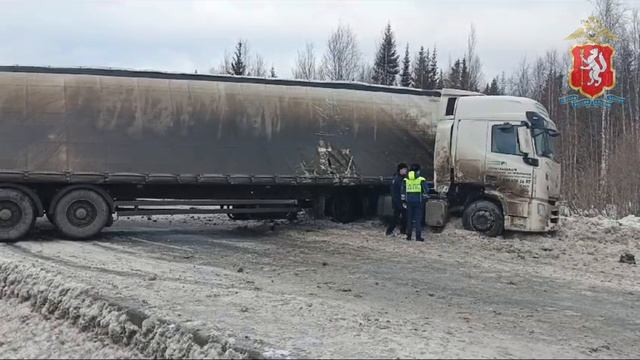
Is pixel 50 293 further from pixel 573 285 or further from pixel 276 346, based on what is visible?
pixel 573 285

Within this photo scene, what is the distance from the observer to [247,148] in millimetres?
13266

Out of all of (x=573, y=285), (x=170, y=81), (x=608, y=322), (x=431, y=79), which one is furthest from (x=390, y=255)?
(x=431, y=79)

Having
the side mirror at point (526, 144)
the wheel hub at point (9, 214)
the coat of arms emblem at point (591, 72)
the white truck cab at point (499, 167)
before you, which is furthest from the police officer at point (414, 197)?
the coat of arms emblem at point (591, 72)

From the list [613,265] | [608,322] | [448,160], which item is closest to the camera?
[608,322]

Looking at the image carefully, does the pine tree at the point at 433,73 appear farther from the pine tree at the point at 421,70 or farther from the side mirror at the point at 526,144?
the side mirror at the point at 526,144

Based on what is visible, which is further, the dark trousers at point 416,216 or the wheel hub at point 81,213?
the dark trousers at point 416,216

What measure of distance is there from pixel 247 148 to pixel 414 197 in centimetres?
382

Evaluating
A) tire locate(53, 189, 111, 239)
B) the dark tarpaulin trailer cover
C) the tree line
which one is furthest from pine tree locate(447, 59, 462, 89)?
tire locate(53, 189, 111, 239)

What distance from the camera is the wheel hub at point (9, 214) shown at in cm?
1179

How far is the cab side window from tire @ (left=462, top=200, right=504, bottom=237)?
1226mm

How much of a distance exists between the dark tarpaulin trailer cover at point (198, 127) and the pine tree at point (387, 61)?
134ft

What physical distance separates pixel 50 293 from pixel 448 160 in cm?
Result: 941

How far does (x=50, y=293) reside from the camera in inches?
283

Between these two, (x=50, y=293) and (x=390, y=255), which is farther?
(x=390, y=255)
